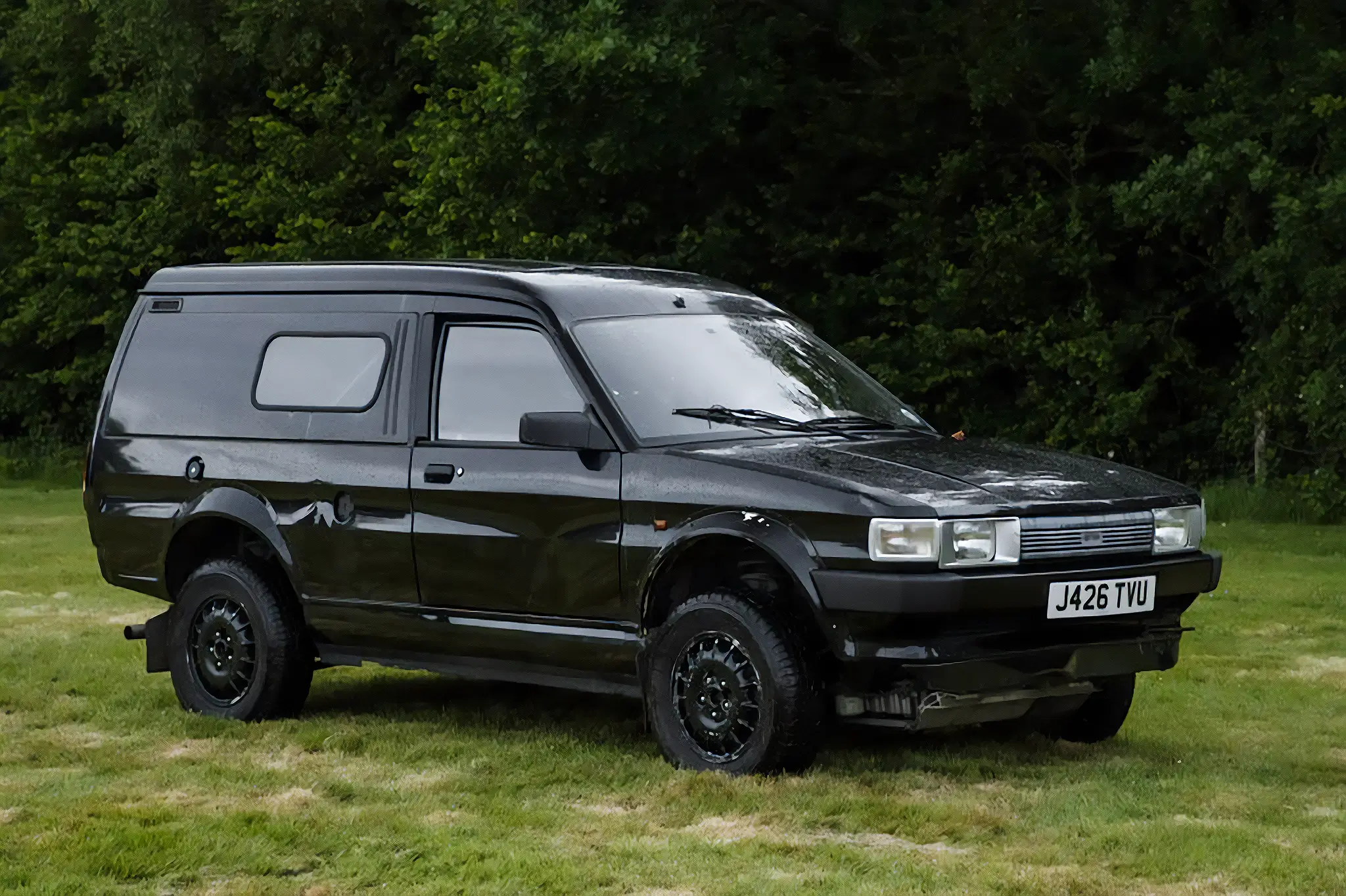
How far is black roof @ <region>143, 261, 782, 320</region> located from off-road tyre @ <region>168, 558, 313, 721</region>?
1273 millimetres

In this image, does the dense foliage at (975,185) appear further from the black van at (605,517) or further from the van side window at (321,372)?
the van side window at (321,372)

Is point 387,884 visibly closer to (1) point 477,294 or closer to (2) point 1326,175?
(1) point 477,294

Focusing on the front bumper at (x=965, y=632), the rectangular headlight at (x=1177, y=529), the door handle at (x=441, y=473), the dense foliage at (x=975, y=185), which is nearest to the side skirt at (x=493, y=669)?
the door handle at (x=441, y=473)

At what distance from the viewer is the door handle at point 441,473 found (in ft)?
29.5

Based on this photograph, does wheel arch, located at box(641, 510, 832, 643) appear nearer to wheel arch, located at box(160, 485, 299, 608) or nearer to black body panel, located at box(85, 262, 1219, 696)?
black body panel, located at box(85, 262, 1219, 696)

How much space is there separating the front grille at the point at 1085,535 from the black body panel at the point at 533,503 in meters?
0.04

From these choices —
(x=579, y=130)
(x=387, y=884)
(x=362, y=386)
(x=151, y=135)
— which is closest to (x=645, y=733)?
(x=362, y=386)

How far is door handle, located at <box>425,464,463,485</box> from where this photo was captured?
8977 mm

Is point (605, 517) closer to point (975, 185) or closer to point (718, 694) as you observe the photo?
point (718, 694)

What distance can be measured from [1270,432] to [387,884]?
16259 mm

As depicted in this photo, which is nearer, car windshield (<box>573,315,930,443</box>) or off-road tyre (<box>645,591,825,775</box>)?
off-road tyre (<box>645,591,825,775</box>)

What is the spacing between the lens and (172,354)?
33.5ft

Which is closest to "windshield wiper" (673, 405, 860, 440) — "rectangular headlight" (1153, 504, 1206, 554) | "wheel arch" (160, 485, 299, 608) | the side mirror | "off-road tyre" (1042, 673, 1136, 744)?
the side mirror

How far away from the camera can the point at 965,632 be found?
785cm
